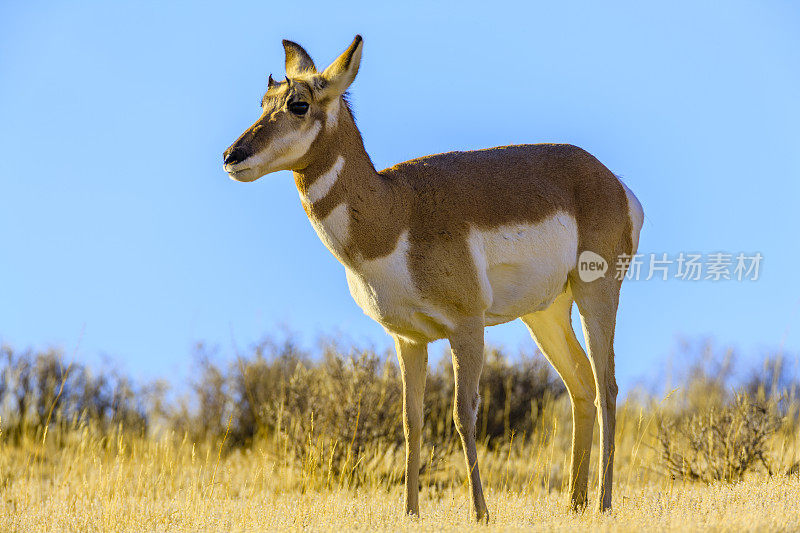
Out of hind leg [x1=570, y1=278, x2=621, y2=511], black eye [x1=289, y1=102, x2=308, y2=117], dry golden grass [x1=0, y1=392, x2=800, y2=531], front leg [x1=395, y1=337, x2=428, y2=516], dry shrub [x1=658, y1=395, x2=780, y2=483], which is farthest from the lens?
dry shrub [x1=658, y1=395, x2=780, y2=483]

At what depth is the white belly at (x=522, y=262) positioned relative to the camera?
20.1 feet

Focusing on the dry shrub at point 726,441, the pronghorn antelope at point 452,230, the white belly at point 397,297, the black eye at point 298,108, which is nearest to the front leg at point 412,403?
the pronghorn antelope at point 452,230

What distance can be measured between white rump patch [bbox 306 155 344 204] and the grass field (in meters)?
2.10

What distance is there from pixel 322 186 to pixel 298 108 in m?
0.57

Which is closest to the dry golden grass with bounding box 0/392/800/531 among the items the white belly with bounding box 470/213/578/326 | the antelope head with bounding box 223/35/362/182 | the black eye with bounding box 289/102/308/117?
the white belly with bounding box 470/213/578/326

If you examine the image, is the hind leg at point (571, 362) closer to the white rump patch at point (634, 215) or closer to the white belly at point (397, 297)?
the white rump patch at point (634, 215)

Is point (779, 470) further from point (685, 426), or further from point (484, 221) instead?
point (484, 221)

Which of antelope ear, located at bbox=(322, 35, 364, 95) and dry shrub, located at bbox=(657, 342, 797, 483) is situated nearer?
antelope ear, located at bbox=(322, 35, 364, 95)

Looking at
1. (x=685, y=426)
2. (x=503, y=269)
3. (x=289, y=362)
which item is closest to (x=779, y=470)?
(x=685, y=426)

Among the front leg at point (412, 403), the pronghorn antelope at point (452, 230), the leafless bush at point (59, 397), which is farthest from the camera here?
the leafless bush at point (59, 397)

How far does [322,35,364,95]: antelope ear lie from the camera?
18.5ft

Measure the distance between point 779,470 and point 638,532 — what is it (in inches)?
→ 208

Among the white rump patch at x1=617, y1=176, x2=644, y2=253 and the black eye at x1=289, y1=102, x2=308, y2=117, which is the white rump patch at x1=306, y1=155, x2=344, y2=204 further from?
the white rump patch at x1=617, y1=176, x2=644, y2=253

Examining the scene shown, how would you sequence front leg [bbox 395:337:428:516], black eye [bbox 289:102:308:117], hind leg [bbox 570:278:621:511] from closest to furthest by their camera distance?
black eye [bbox 289:102:308:117]
front leg [bbox 395:337:428:516]
hind leg [bbox 570:278:621:511]
